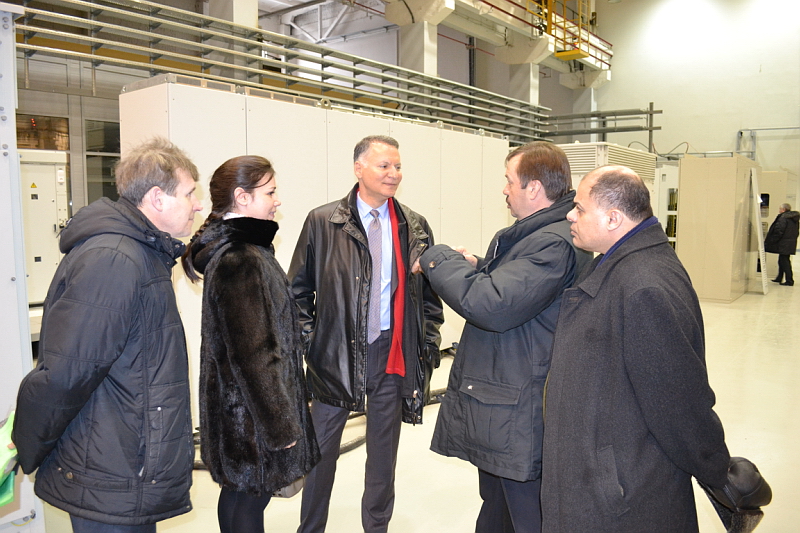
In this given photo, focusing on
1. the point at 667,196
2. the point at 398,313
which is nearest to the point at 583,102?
the point at 667,196

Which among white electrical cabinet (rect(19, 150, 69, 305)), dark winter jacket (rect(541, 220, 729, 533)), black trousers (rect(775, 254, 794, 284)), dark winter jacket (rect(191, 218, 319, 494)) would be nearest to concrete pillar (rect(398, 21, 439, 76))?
white electrical cabinet (rect(19, 150, 69, 305))

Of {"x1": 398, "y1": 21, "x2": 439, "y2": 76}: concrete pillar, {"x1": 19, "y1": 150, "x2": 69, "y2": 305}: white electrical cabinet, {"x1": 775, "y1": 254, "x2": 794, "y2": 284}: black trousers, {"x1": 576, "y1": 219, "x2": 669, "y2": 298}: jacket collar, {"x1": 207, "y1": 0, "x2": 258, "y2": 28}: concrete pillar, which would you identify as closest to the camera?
{"x1": 576, "y1": 219, "x2": 669, "y2": 298}: jacket collar

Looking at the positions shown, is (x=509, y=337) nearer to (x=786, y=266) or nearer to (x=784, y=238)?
(x=784, y=238)

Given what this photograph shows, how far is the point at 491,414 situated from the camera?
1.83 meters

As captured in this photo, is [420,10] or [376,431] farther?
[420,10]

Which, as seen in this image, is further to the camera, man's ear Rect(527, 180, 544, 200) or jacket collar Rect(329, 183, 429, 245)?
jacket collar Rect(329, 183, 429, 245)

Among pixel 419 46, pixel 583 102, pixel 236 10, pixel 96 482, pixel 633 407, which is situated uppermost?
pixel 583 102

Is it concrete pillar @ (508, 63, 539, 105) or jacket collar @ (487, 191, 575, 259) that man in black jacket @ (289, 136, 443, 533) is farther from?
concrete pillar @ (508, 63, 539, 105)

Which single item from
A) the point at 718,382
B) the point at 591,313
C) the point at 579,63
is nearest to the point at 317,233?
the point at 591,313

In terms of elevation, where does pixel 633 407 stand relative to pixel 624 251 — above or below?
below

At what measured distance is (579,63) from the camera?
44.2 ft

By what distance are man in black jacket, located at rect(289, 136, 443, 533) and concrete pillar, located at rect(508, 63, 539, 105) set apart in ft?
30.3

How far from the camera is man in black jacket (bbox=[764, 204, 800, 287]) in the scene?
10906mm

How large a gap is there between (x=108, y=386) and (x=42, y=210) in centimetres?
552
